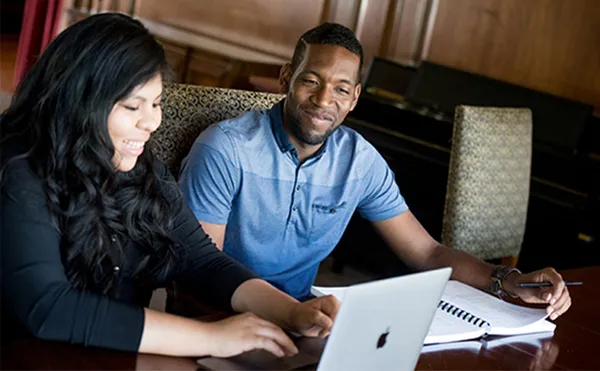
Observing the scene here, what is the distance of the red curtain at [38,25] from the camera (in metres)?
5.27

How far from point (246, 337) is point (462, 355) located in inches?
→ 17.9

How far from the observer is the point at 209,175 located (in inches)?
81.7

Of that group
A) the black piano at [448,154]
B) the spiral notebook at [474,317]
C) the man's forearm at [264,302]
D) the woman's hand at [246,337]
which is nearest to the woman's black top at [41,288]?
the woman's hand at [246,337]

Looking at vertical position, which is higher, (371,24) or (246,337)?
(371,24)

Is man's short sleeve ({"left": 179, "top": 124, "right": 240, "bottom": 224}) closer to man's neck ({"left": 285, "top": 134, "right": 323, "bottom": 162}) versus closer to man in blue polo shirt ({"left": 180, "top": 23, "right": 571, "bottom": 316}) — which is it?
man in blue polo shirt ({"left": 180, "top": 23, "right": 571, "bottom": 316})

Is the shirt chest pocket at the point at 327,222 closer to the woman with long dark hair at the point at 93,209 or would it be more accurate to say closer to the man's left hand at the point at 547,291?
the man's left hand at the point at 547,291

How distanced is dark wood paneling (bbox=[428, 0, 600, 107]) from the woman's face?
3.05 meters

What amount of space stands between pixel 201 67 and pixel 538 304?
348 centimetres

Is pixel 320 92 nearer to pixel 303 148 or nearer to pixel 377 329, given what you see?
pixel 303 148

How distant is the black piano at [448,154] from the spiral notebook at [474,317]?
1.63 metres

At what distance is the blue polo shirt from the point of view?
6.84 feet

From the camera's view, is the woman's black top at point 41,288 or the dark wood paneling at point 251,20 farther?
the dark wood paneling at point 251,20

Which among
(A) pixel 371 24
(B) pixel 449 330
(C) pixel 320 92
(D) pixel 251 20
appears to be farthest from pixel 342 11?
(B) pixel 449 330

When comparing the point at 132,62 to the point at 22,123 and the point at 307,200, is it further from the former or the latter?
the point at 307,200
